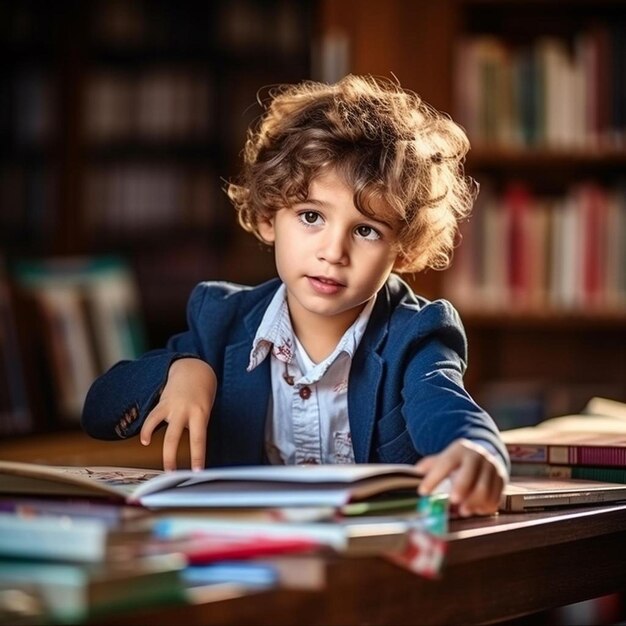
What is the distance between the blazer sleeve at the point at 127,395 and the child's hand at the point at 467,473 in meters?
0.35

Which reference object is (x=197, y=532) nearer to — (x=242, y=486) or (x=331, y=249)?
(x=242, y=486)

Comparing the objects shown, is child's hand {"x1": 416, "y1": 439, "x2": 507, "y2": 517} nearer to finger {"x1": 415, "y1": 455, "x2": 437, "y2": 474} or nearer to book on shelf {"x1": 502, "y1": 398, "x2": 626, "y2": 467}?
finger {"x1": 415, "y1": 455, "x2": 437, "y2": 474}

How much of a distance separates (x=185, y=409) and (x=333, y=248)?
0.20 metres

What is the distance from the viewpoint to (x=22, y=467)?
0.79 m

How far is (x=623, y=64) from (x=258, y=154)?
6.75 ft

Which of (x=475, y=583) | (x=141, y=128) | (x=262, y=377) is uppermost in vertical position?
(x=141, y=128)

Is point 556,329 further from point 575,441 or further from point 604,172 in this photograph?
point 575,441

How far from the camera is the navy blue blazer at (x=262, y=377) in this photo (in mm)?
1142

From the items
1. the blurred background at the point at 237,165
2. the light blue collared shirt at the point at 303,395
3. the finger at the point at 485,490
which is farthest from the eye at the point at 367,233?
the blurred background at the point at 237,165

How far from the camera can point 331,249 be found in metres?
1.11

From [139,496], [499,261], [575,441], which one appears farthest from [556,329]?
[139,496]

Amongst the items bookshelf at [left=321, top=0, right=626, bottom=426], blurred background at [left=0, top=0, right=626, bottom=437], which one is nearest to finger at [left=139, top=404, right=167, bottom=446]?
blurred background at [left=0, top=0, right=626, bottom=437]

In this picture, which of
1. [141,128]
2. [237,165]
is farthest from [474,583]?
[141,128]

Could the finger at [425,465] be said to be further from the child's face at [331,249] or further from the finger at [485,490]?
the child's face at [331,249]
